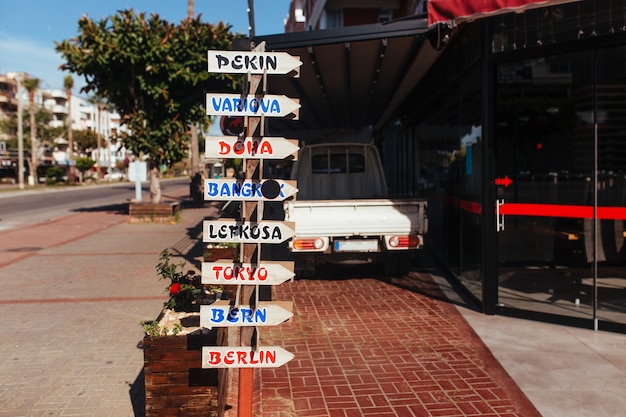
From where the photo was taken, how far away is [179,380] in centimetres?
373

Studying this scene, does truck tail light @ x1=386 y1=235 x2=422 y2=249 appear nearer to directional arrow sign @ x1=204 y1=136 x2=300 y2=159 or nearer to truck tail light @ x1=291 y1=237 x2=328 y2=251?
truck tail light @ x1=291 y1=237 x2=328 y2=251

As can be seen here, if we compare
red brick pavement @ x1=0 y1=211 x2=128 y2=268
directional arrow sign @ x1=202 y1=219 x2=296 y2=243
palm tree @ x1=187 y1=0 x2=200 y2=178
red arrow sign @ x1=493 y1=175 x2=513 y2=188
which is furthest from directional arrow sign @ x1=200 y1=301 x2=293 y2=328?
palm tree @ x1=187 y1=0 x2=200 y2=178

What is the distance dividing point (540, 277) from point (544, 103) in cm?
420

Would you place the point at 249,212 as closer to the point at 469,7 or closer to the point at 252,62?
the point at 252,62

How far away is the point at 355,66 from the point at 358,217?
8.80 feet

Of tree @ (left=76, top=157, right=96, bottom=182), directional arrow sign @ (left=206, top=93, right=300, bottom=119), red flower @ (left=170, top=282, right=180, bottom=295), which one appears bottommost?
red flower @ (left=170, top=282, right=180, bottom=295)

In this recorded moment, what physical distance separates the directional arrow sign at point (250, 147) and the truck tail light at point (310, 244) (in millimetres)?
4834

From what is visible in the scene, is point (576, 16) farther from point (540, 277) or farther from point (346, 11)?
point (346, 11)

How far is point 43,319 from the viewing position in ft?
22.5

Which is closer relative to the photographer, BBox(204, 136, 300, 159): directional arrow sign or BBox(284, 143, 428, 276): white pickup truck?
BBox(204, 136, 300, 159): directional arrow sign

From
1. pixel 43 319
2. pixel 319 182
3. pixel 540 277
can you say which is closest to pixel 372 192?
pixel 319 182

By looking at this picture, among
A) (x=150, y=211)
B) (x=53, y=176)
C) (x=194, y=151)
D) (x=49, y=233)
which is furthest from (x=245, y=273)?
(x=53, y=176)

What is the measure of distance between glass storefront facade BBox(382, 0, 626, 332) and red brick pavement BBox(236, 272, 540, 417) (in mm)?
1204

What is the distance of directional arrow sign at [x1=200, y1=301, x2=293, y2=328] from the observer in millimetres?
3336
